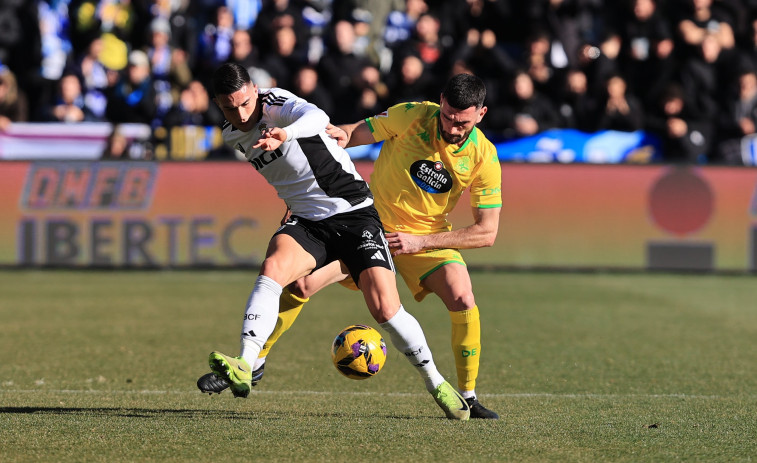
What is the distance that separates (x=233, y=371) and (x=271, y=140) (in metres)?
1.19

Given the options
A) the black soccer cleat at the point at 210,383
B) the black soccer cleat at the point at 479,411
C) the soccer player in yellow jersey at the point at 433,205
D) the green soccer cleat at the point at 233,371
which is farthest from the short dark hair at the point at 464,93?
the black soccer cleat at the point at 210,383

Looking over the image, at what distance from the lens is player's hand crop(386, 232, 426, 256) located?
6902 mm

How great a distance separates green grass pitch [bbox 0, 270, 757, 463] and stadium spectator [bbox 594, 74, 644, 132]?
9.15 ft

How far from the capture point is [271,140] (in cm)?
570

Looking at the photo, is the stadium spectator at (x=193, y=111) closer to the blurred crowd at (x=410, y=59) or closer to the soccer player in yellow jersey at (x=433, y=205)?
the blurred crowd at (x=410, y=59)

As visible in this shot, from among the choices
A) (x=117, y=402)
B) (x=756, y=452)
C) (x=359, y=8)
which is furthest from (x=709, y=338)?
(x=359, y=8)

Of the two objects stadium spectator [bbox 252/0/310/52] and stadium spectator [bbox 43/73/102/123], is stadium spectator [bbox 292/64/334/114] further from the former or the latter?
stadium spectator [bbox 43/73/102/123]

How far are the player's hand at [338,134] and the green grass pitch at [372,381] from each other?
5.15 ft

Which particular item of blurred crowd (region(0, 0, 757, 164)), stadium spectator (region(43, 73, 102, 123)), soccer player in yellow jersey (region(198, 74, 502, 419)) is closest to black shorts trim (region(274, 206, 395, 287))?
soccer player in yellow jersey (region(198, 74, 502, 419))

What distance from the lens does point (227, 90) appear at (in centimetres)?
617

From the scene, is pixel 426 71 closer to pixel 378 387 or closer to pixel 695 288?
pixel 695 288

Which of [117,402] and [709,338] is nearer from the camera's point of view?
[117,402]

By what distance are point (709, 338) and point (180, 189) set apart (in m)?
7.72

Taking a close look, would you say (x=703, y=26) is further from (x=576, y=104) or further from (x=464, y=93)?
(x=464, y=93)
